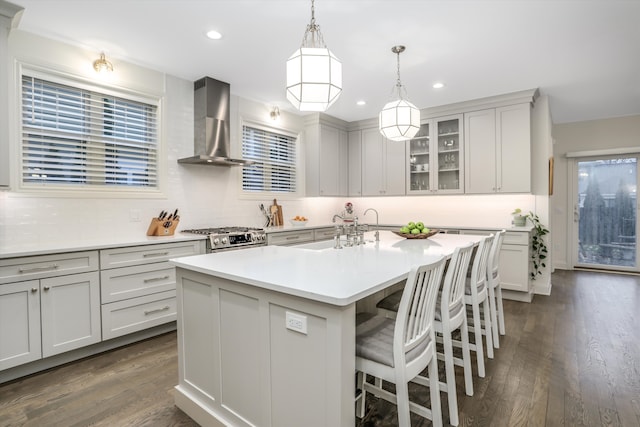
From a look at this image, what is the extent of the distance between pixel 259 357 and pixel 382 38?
274 cm

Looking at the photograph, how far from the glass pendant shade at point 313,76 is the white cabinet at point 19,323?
2330 mm

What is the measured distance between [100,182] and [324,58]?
104 inches

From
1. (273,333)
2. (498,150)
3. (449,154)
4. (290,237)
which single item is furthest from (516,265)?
(273,333)

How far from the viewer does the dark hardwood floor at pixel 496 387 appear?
1983 mm

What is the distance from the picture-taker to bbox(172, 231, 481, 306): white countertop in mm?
1380

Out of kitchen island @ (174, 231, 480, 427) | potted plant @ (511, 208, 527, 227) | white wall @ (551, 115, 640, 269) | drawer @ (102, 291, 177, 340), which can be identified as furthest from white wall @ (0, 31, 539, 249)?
white wall @ (551, 115, 640, 269)

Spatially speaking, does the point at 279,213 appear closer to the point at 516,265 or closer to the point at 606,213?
the point at 516,265

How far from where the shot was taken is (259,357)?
159 centimetres

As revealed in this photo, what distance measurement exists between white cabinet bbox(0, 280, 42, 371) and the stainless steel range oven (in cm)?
140

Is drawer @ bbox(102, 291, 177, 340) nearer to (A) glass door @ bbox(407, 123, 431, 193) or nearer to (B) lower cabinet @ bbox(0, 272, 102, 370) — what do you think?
(B) lower cabinet @ bbox(0, 272, 102, 370)

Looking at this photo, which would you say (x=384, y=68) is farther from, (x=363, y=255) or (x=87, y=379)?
(x=87, y=379)

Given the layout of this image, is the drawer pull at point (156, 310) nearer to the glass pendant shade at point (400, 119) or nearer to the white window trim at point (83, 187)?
the white window trim at point (83, 187)

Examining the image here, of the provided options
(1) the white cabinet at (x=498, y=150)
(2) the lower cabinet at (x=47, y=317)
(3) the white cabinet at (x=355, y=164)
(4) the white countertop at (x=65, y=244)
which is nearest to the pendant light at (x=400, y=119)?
(4) the white countertop at (x=65, y=244)

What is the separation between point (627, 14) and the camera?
8.57 ft
